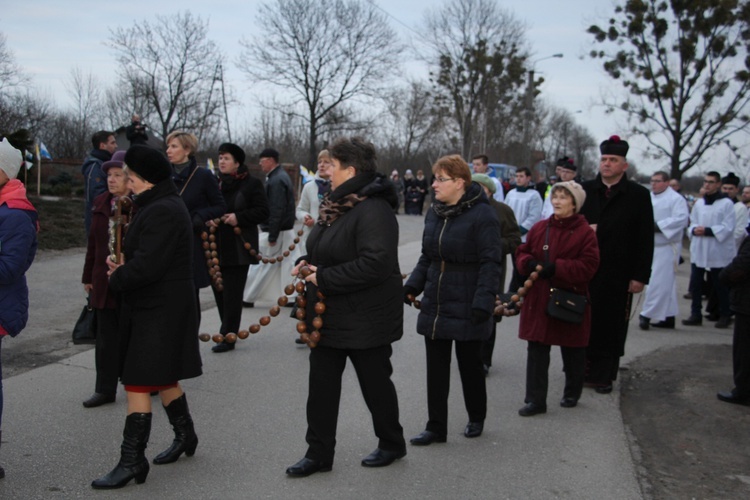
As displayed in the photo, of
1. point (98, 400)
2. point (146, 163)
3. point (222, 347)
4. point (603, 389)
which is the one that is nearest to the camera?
point (146, 163)

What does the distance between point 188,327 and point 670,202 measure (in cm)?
761

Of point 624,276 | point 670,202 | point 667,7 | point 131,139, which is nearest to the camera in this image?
point 624,276

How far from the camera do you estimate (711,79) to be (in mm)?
29406

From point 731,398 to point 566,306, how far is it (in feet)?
6.28

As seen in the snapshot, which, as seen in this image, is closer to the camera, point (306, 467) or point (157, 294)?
point (157, 294)

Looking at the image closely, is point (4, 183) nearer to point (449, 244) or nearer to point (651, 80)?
point (449, 244)

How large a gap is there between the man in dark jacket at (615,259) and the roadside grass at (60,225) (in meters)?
10.7

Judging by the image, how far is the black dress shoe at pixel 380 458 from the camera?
4750 mm

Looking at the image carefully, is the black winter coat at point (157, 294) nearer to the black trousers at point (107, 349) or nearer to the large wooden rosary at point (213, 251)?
the black trousers at point (107, 349)

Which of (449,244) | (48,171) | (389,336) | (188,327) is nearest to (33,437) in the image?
(188,327)

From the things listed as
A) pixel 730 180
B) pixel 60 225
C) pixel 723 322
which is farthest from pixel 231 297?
pixel 60 225

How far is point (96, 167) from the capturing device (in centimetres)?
763

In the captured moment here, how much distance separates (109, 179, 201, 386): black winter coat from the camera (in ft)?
14.0

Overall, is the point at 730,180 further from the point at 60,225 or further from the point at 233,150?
the point at 60,225
